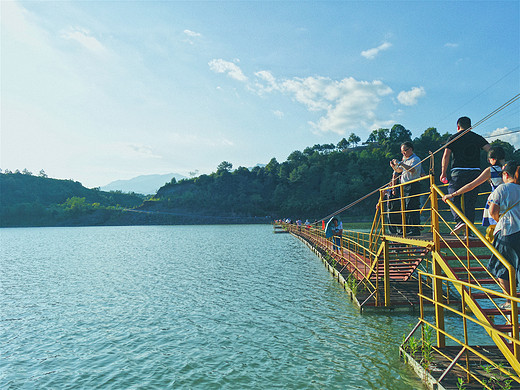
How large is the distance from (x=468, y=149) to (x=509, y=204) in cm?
235

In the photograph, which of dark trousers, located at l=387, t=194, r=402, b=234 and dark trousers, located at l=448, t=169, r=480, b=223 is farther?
dark trousers, located at l=387, t=194, r=402, b=234

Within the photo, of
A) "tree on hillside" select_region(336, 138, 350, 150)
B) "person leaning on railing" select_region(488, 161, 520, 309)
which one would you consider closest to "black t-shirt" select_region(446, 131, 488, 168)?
"person leaning on railing" select_region(488, 161, 520, 309)

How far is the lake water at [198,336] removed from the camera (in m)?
7.09

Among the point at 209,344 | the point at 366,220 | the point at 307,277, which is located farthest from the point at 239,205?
the point at 209,344

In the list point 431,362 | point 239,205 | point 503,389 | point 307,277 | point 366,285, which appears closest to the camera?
point 503,389

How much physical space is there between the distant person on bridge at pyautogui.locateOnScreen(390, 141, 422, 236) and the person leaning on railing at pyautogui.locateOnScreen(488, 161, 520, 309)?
3.00 m

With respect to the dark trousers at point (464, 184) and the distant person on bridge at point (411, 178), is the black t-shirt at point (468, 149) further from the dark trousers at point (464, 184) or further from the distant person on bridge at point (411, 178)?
the distant person on bridge at point (411, 178)

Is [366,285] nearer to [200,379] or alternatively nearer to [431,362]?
[431,362]

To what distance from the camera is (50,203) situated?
149875 millimetres

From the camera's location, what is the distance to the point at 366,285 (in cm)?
1278

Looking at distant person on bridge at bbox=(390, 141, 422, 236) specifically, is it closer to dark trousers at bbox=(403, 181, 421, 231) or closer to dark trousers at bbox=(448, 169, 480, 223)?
dark trousers at bbox=(403, 181, 421, 231)

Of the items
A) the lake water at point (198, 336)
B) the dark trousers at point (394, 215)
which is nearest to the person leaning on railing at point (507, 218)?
the lake water at point (198, 336)

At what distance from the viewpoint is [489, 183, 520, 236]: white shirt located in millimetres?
4898

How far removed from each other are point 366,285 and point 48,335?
11.3 meters
